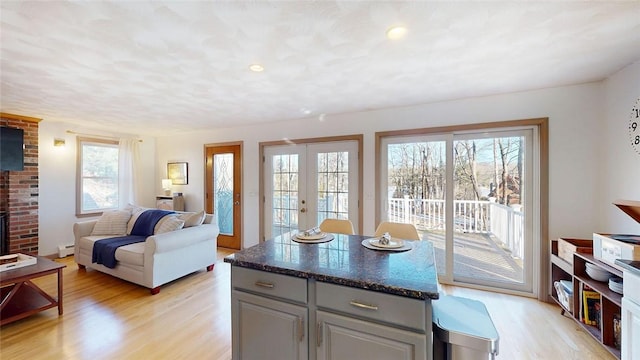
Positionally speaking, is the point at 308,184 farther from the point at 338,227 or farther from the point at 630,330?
the point at 630,330

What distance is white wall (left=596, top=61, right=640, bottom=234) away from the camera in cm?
220

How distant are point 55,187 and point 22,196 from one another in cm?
42

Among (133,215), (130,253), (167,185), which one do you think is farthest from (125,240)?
(167,185)

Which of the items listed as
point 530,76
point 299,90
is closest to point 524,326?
point 530,76

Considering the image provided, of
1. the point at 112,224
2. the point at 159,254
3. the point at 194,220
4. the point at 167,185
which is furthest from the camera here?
the point at 167,185

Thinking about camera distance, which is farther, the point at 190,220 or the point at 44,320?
the point at 190,220

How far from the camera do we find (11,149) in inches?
146

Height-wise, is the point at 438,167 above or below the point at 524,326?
above

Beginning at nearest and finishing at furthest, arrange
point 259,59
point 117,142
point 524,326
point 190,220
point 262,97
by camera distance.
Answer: point 259,59
point 524,326
point 262,97
point 190,220
point 117,142

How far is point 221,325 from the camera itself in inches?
94.0

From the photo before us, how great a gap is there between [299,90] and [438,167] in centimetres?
201

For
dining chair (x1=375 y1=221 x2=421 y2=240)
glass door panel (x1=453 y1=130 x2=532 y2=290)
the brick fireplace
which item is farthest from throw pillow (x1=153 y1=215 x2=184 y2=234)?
glass door panel (x1=453 y1=130 x2=532 y2=290)

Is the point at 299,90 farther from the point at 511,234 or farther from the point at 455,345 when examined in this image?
the point at 511,234

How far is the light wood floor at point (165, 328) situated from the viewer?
6.61 ft
